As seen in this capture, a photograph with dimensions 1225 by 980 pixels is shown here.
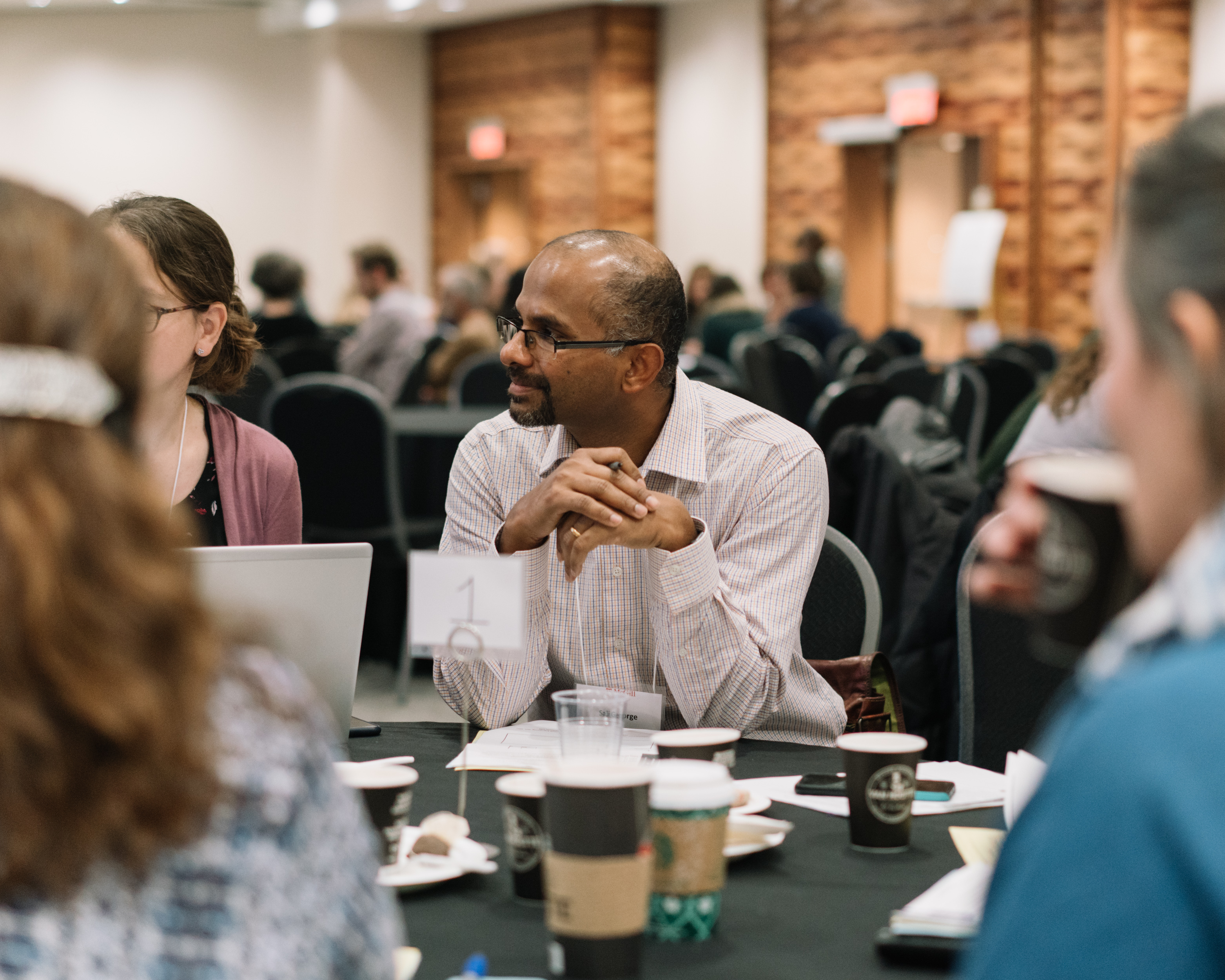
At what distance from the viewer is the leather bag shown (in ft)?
6.47

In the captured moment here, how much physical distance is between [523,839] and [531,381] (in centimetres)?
105

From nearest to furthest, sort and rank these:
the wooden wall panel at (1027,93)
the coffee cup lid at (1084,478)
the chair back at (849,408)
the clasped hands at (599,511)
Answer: the coffee cup lid at (1084,478), the clasped hands at (599,511), the chair back at (849,408), the wooden wall panel at (1027,93)

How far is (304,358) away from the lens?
6.74m

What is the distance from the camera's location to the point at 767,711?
6.35 feet

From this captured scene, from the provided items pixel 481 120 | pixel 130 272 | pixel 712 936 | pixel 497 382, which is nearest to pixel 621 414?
pixel 712 936

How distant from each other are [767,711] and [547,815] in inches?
37.1

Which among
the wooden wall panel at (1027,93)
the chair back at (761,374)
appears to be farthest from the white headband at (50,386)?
the wooden wall panel at (1027,93)

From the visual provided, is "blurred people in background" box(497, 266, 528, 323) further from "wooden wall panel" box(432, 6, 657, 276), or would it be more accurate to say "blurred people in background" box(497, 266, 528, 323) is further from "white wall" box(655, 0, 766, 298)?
"wooden wall panel" box(432, 6, 657, 276)

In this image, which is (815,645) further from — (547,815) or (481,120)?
(481,120)

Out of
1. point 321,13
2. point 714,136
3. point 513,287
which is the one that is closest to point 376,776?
point 513,287

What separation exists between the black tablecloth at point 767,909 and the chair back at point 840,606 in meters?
0.68

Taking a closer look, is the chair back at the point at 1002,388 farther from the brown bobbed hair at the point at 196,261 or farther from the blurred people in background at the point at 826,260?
the brown bobbed hair at the point at 196,261

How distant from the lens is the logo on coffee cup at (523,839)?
1.20 m

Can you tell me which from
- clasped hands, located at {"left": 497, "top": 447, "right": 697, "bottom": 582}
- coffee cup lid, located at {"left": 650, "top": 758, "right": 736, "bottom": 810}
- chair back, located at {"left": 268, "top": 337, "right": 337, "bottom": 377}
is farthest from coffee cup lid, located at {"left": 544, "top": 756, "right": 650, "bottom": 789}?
chair back, located at {"left": 268, "top": 337, "right": 337, "bottom": 377}
